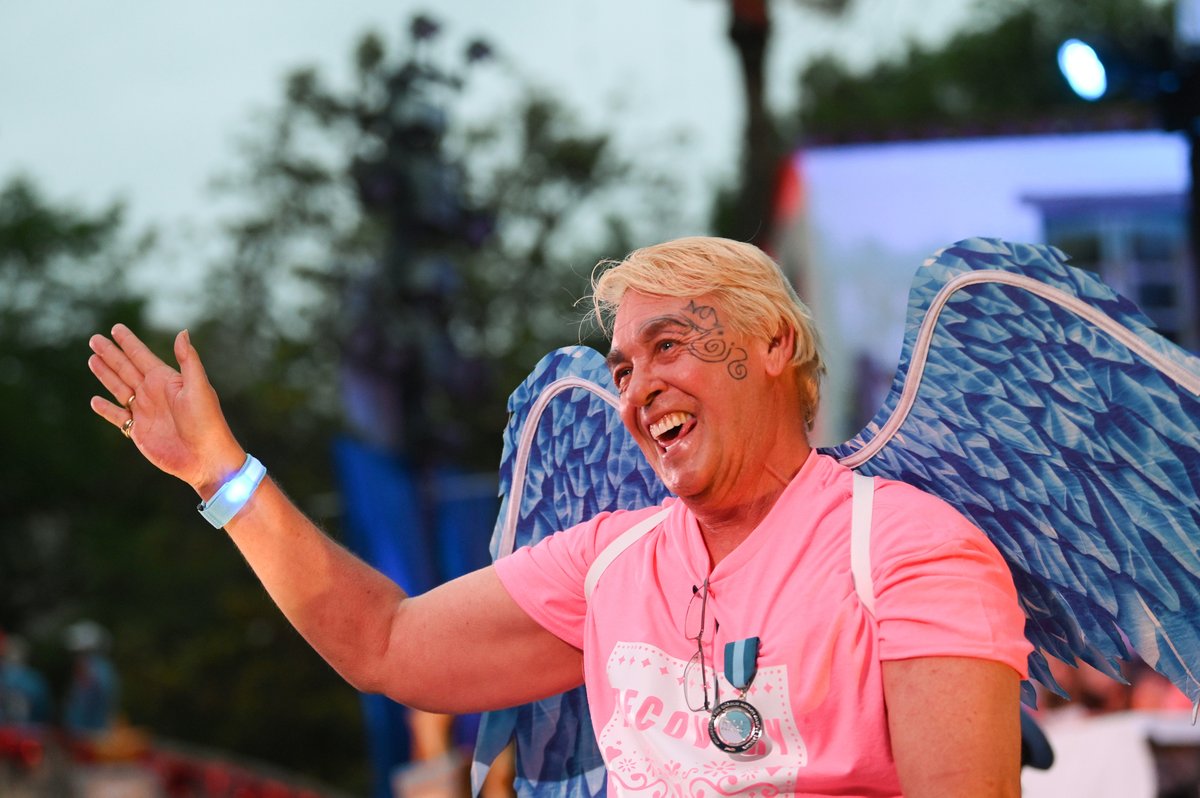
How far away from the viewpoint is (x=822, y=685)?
173 centimetres

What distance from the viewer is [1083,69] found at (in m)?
5.01

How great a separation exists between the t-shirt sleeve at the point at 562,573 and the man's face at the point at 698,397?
0.83 ft

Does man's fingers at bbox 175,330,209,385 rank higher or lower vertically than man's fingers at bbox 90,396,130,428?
higher

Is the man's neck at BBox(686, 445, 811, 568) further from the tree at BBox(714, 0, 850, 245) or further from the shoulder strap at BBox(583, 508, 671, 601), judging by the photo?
the tree at BBox(714, 0, 850, 245)

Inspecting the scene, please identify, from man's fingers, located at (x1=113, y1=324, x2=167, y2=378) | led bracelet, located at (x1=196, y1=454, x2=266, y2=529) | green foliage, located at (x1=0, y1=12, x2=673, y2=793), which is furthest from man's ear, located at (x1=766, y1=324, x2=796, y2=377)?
green foliage, located at (x1=0, y1=12, x2=673, y2=793)

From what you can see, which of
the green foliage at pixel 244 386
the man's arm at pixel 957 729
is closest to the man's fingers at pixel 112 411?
the man's arm at pixel 957 729

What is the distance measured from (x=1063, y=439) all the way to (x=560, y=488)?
90 centimetres

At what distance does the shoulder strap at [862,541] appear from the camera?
5.71 ft

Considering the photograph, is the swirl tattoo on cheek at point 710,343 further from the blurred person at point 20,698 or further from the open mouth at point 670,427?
the blurred person at point 20,698

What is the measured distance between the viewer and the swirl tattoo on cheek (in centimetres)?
190

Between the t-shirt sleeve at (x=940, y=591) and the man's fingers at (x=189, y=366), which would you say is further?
the man's fingers at (x=189, y=366)

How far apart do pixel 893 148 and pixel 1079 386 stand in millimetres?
8090

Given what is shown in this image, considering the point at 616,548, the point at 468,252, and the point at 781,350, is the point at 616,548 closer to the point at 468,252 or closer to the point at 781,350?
the point at 781,350

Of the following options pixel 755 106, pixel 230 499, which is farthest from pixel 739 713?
pixel 755 106
